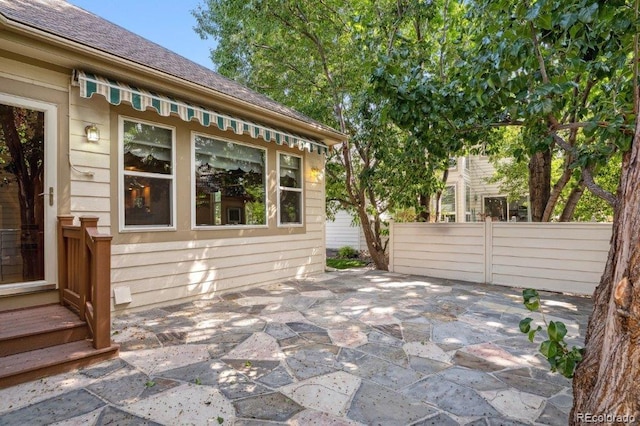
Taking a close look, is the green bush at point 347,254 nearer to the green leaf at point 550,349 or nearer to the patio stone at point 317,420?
the patio stone at point 317,420

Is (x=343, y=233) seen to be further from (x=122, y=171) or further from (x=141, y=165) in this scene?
(x=122, y=171)

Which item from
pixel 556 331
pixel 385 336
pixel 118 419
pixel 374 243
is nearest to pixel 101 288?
pixel 118 419

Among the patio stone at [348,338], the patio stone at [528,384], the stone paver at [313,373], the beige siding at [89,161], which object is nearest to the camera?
the stone paver at [313,373]

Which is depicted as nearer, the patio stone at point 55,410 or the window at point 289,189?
the patio stone at point 55,410

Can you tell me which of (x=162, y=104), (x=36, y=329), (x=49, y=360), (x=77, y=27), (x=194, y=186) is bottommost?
(x=49, y=360)

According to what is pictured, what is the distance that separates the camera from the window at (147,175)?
4.41 metres

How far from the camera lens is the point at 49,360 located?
2.69 metres

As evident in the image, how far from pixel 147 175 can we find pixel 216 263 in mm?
1709

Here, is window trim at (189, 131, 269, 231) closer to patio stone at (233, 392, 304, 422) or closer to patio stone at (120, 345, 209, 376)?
patio stone at (120, 345, 209, 376)

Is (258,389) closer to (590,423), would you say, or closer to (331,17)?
(590,423)

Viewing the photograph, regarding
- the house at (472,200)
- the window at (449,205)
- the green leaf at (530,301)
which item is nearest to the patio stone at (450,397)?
the green leaf at (530,301)

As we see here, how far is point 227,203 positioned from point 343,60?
15.2 feet

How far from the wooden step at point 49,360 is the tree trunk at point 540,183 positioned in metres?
7.50

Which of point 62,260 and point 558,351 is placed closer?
point 558,351
